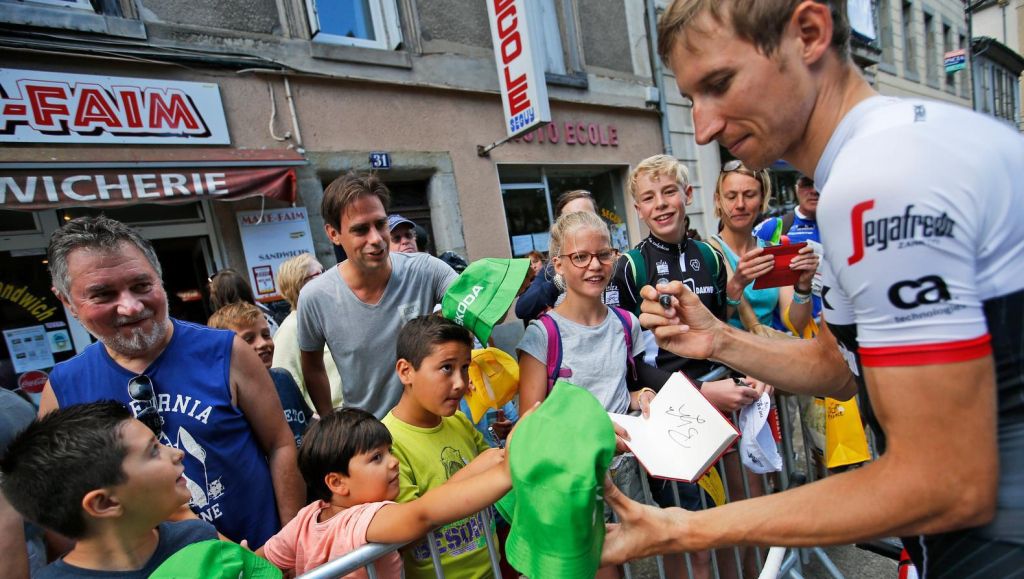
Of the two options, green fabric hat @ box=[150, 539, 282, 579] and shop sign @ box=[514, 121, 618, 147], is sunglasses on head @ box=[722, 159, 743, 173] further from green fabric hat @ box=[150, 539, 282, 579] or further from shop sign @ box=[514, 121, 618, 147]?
shop sign @ box=[514, 121, 618, 147]

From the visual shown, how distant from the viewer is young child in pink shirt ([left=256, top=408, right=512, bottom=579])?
4.19 ft

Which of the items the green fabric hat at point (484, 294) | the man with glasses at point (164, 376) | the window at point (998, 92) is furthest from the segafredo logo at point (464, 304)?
the window at point (998, 92)

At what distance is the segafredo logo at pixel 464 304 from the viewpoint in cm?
186

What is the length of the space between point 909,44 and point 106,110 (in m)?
23.7

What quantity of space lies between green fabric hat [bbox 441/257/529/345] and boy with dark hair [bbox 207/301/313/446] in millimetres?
1208

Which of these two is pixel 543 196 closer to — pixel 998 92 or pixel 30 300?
pixel 30 300

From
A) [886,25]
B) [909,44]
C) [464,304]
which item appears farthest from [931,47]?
[464,304]

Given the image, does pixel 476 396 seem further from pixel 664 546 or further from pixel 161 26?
pixel 161 26

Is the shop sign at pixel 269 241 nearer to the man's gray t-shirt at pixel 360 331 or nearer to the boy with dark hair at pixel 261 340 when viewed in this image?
the boy with dark hair at pixel 261 340

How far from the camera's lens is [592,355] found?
7.17 ft

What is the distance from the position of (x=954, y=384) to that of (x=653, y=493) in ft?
5.22

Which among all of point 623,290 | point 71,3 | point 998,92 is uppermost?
point 998,92

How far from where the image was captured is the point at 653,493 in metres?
2.11

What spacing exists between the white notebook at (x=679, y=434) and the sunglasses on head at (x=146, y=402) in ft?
5.09
